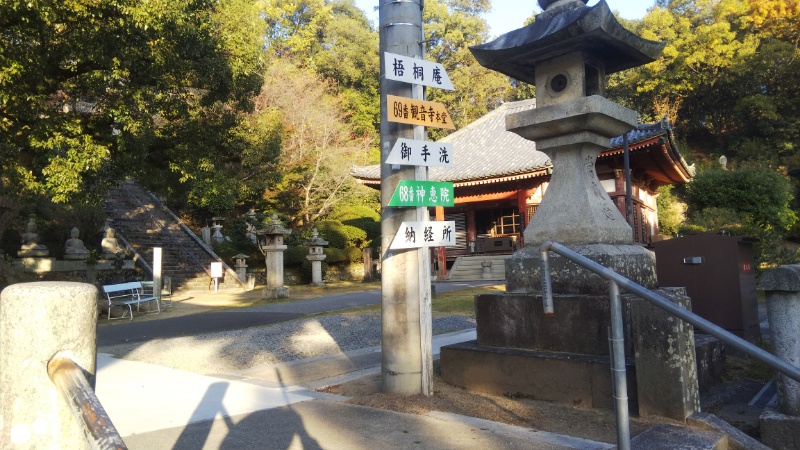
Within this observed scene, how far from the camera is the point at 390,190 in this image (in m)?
5.16

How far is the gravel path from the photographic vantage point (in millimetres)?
7281

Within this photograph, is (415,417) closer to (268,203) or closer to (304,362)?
(304,362)

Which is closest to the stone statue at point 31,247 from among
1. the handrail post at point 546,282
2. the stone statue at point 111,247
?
the stone statue at point 111,247

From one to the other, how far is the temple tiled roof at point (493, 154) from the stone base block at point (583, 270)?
12.2 meters

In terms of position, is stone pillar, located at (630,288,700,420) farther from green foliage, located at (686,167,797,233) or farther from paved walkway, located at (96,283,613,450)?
green foliage, located at (686,167,797,233)

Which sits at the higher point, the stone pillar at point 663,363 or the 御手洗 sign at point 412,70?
the 御手洗 sign at point 412,70

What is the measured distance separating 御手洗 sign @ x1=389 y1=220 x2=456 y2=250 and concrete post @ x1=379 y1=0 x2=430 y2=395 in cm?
12

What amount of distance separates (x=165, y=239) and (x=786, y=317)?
74.0ft

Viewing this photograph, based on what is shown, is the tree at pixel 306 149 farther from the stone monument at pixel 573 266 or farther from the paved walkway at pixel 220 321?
the stone monument at pixel 573 266

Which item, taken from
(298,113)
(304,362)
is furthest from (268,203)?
(304,362)

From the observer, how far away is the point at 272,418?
439cm

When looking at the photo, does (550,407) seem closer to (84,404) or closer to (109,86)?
(84,404)

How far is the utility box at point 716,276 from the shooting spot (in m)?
6.26

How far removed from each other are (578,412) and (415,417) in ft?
4.20
